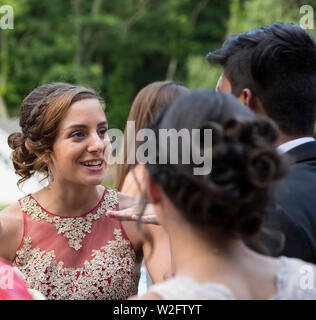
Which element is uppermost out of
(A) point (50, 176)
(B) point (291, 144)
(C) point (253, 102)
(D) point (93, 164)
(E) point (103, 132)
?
(C) point (253, 102)

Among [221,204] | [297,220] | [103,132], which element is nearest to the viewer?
[221,204]

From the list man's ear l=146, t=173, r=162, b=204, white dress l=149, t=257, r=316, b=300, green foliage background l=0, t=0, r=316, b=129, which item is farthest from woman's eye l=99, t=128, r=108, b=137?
green foliage background l=0, t=0, r=316, b=129

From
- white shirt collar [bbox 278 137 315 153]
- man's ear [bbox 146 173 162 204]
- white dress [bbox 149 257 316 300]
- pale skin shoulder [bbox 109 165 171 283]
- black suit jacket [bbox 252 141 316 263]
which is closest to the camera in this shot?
white dress [bbox 149 257 316 300]

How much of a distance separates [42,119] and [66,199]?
0.50m

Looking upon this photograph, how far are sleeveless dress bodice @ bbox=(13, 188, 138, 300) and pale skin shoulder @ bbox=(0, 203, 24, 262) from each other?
29mm

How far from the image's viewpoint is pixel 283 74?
2.43 meters

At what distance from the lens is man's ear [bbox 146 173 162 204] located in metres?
1.68

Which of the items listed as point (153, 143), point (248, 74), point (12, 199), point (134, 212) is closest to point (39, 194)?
point (134, 212)

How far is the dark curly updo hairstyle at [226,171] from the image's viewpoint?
1.55m

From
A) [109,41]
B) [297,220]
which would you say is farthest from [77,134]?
[109,41]

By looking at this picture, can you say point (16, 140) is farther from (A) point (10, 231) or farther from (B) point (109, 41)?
(B) point (109, 41)

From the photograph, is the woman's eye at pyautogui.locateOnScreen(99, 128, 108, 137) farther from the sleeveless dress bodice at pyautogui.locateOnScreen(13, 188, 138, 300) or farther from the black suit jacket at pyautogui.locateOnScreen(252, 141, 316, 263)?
the black suit jacket at pyautogui.locateOnScreen(252, 141, 316, 263)

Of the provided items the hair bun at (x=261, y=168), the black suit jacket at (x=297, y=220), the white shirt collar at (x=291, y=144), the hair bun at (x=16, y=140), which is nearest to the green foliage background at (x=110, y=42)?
the hair bun at (x=16, y=140)
